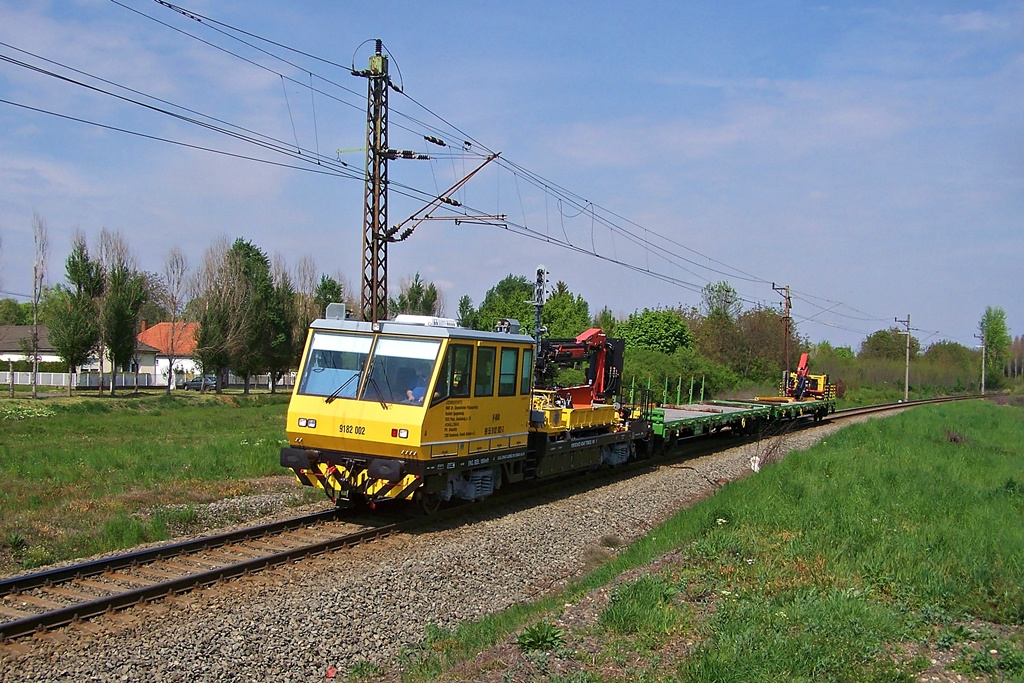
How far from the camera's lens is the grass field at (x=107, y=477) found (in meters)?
10.4

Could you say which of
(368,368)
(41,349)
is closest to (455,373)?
(368,368)

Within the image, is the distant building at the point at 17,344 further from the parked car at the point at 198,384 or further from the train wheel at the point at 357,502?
the train wheel at the point at 357,502

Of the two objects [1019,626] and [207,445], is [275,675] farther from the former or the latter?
[207,445]

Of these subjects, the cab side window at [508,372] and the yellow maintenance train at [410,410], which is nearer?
the yellow maintenance train at [410,410]

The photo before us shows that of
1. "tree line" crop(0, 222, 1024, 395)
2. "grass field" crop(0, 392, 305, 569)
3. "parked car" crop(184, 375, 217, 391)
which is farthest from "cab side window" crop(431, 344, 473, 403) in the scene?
"parked car" crop(184, 375, 217, 391)

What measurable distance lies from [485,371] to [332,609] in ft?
17.6

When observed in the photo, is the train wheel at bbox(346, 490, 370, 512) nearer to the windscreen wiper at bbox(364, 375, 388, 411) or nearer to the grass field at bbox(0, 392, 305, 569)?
the windscreen wiper at bbox(364, 375, 388, 411)

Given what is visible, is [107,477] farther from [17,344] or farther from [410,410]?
[17,344]

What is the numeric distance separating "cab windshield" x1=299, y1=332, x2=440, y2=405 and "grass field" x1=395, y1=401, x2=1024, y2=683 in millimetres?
3706

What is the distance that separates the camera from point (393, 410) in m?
11.5

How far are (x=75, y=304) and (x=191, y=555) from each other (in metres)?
40.6

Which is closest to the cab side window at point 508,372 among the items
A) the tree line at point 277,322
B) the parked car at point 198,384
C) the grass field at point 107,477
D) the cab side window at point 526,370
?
the cab side window at point 526,370

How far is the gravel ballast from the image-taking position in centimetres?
655

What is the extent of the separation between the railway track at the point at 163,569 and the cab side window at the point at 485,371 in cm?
203
